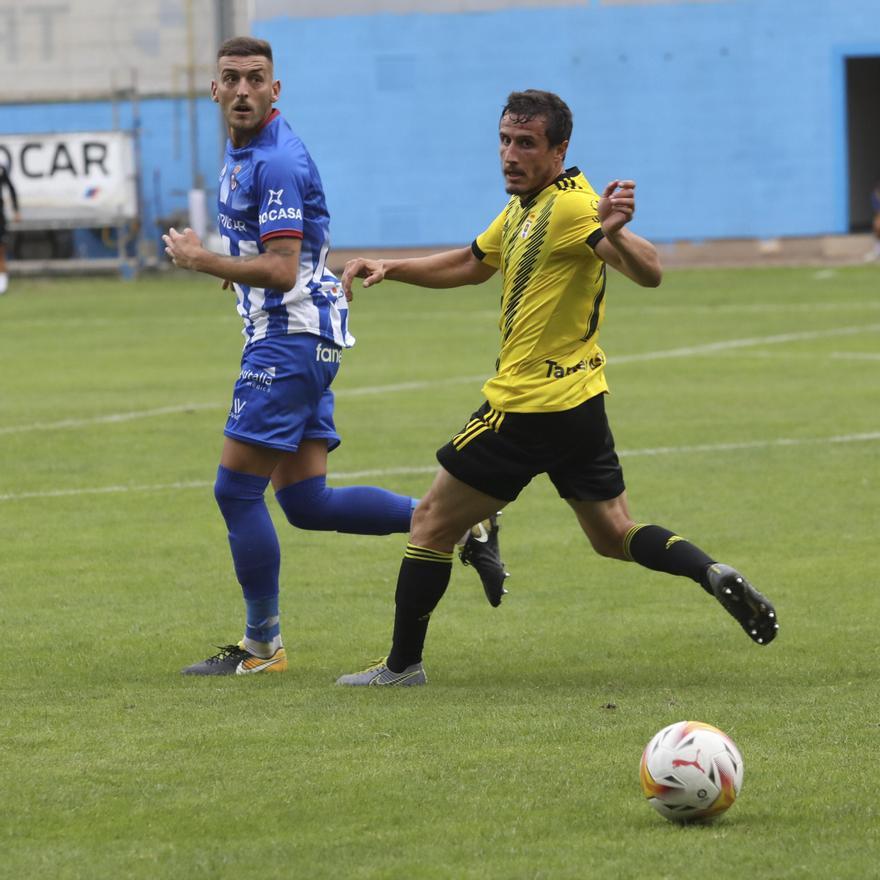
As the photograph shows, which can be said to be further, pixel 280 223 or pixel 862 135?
pixel 862 135

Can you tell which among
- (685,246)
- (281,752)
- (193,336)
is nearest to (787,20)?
(685,246)

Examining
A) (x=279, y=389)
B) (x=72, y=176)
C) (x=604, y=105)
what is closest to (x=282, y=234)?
(x=279, y=389)

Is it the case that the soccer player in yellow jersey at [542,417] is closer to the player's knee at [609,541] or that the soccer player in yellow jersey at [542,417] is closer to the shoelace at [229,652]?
the player's knee at [609,541]

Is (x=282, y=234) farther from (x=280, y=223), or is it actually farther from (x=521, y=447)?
(x=521, y=447)

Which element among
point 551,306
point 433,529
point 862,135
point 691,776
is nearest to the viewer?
point 691,776

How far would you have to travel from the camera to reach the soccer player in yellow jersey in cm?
621

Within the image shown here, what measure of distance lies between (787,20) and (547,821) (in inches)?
1257

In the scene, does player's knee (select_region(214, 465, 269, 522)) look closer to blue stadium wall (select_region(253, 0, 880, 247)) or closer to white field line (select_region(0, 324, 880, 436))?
white field line (select_region(0, 324, 880, 436))

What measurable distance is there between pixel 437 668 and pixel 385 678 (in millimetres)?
400

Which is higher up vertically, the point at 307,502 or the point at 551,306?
the point at 551,306

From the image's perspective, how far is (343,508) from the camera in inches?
287

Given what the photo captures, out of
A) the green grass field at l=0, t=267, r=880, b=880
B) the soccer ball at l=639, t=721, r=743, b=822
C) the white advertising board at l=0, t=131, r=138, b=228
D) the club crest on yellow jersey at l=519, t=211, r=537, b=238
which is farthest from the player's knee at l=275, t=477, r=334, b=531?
the white advertising board at l=0, t=131, r=138, b=228

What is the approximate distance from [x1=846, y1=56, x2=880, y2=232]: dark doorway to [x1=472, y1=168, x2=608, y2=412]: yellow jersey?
124 ft

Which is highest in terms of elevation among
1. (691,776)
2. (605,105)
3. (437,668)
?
(605,105)
